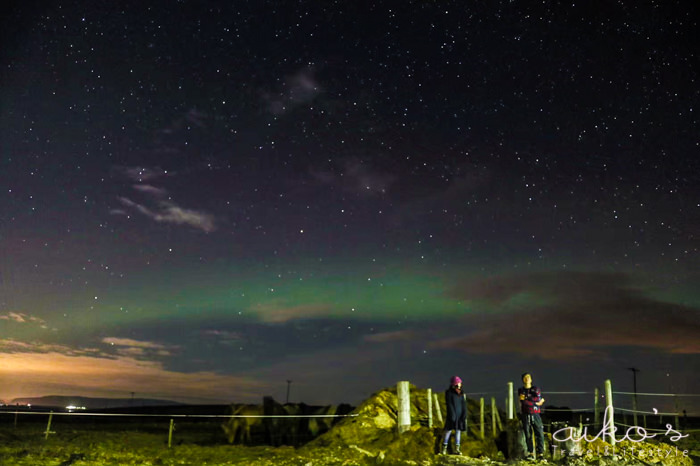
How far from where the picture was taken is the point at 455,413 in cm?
1401

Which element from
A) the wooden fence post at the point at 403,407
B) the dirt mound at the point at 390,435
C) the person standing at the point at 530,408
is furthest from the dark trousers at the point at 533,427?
the wooden fence post at the point at 403,407

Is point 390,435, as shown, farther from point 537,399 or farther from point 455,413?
point 537,399

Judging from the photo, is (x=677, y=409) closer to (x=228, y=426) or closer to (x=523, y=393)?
(x=523, y=393)

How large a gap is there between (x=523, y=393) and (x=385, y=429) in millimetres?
6842

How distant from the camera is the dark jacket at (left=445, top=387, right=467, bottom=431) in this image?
1402 centimetres

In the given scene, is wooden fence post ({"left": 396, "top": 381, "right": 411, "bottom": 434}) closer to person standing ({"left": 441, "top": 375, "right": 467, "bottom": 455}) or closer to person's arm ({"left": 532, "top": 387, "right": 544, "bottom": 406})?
person standing ({"left": 441, "top": 375, "right": 467, "bottom": 455})

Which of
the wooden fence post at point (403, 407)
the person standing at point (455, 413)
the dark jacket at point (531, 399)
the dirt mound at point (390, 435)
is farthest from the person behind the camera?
the wooden fence post at point (403, 407)

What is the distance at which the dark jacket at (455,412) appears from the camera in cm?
1402

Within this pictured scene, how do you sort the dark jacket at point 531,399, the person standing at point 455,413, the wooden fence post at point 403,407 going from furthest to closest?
1. the wooden fence post at point 403,407
2. the person standing at point 455,413
3. the dark jacket at point 531,399

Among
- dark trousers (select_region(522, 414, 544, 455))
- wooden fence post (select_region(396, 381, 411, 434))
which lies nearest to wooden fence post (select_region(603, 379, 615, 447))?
dark trousers (select_region(522, 414, 544, 455))

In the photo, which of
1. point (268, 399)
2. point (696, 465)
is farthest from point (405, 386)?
point (268, 399)

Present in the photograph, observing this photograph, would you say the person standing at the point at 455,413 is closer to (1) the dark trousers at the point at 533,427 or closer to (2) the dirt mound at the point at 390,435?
(2) the dirt mound at the point at 390,435

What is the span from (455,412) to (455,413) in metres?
0.02

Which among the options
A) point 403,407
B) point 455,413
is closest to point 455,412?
point 455,413
